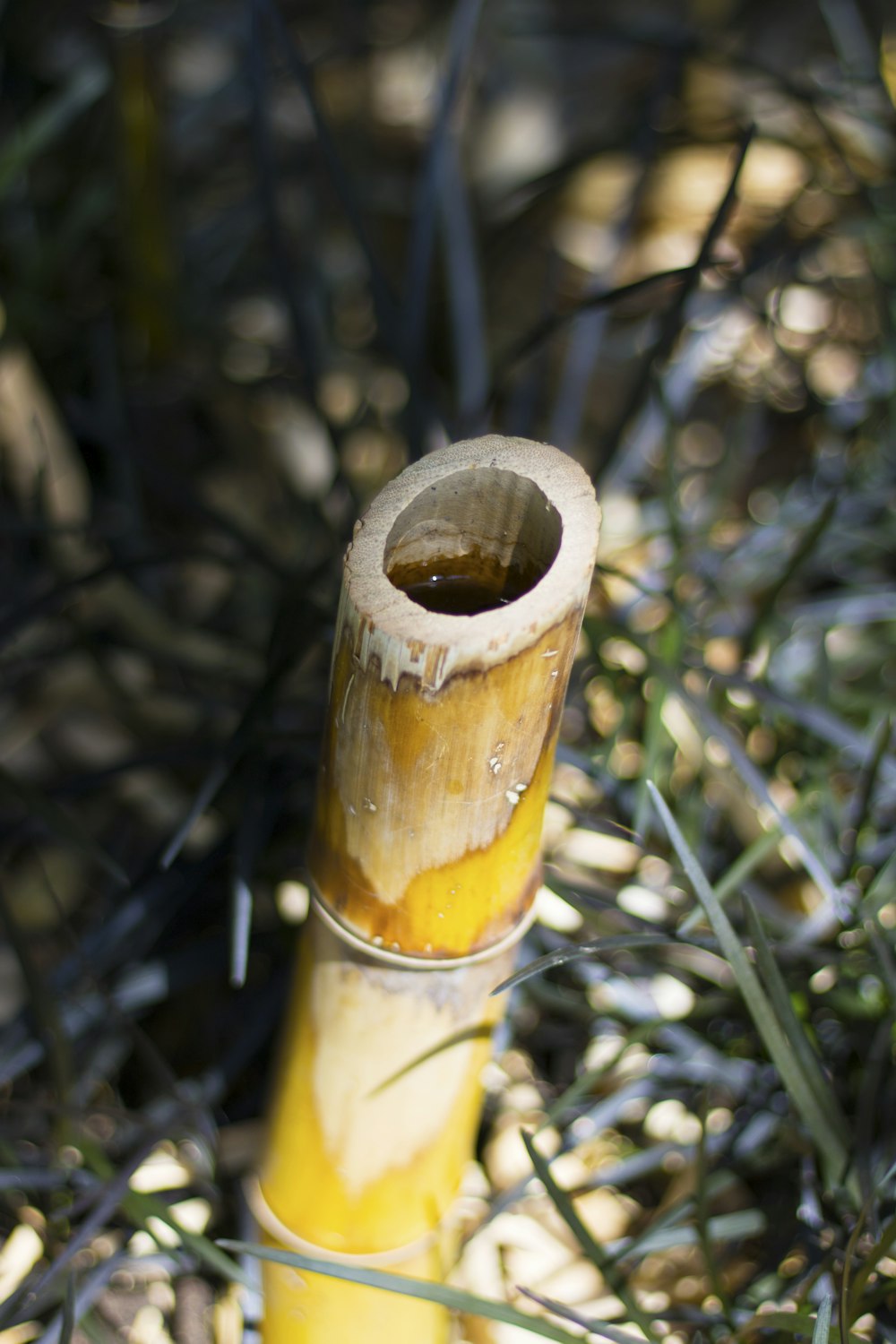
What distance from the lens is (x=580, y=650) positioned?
2.16 feet

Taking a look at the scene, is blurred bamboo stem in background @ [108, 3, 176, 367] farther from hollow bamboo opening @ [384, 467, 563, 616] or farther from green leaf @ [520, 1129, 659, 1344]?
green leaf @ [520, 1129, 659, 1344]

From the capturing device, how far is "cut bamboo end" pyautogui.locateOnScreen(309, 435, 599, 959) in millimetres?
275

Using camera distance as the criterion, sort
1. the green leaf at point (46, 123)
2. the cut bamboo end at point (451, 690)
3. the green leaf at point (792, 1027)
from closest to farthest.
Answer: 1. the cut bamboo end at point (451, 690)
2. the green leaf at point (792, 1027)
3. the green leaf at point (46, 123)

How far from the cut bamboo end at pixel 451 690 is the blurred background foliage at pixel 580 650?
0.06 m

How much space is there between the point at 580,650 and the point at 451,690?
389mm

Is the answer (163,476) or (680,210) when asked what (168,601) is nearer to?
(163,476)

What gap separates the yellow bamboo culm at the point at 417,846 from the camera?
28cm

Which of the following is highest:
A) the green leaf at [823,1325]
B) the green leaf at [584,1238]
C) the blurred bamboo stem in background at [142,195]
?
the blurred bamboo stem in background at [142,195]

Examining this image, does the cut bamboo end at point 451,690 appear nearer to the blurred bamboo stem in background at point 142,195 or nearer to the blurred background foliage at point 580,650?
the blurred background foliage at point 580,650

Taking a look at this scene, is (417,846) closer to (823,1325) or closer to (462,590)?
(462,590)

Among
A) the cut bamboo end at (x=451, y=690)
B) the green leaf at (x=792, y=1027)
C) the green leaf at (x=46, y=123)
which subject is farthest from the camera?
the green leaf at (x=46, y=123)

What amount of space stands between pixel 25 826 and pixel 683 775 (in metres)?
0.38

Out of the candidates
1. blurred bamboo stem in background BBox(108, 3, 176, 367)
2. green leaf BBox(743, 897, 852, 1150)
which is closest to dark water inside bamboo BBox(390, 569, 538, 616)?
green leaf BBox(743, 897, 852, 1150)

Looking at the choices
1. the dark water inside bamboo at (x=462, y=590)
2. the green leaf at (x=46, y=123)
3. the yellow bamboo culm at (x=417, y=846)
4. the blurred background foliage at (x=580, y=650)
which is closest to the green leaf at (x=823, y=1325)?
the blurred background foliage at (x=580, y=650)
